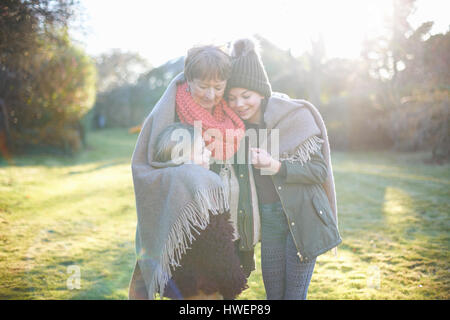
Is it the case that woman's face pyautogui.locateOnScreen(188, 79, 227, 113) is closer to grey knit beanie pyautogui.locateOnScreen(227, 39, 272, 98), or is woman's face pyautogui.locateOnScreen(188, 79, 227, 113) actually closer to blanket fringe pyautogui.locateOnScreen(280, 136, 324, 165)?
grey knit beanie pyautogui.locateOnScreen(227, 39, 272, 98)

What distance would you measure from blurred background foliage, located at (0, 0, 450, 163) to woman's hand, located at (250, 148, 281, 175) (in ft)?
3.24

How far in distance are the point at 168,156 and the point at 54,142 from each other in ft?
47.4

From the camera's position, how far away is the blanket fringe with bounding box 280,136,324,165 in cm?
213

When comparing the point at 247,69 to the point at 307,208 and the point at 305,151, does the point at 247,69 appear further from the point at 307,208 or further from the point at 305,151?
the point at 307,208

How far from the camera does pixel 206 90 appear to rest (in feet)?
6.41

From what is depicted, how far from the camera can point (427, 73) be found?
5.58 metres

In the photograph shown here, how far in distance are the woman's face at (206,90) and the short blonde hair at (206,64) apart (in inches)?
1.1

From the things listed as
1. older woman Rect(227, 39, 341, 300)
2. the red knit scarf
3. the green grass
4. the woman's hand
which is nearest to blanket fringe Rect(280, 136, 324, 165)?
older woman Rect(227, 39, 341, 300)

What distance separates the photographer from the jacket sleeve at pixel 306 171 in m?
2.03

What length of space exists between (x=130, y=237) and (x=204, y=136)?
4.00 metres

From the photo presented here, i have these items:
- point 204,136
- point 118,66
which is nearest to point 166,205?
point 204,136

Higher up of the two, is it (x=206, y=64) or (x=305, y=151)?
(x=206, y=64)
